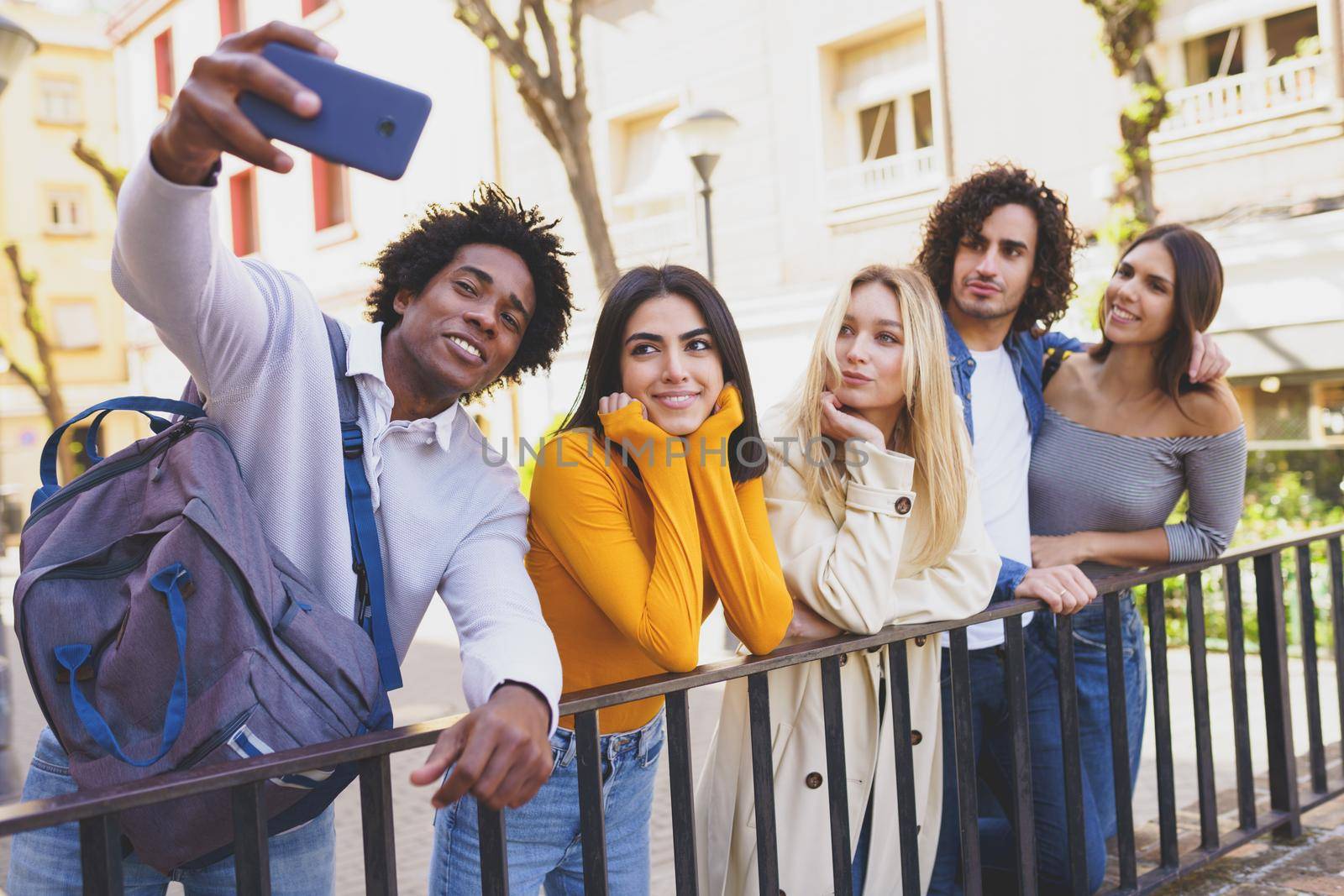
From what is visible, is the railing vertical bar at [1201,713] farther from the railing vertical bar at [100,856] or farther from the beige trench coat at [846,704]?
the railing vertical bar at [100,856]

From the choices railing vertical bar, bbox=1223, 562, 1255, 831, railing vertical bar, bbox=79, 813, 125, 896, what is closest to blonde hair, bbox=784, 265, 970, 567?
railing vertical bar, bbox=1223, 562, 1255, 831

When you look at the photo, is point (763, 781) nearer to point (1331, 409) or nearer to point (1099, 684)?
point (1099, 684)

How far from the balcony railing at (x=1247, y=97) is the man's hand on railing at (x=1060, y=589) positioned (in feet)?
21.1

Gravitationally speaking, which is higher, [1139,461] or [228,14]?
[228,14]

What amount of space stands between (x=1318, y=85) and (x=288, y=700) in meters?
8.94

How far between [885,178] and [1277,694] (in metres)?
8.59

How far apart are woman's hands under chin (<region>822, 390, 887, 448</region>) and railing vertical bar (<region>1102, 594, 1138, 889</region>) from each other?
81 cm

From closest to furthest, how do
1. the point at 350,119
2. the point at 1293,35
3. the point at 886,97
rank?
the point at 350,119, the point at 1293,35, the point at 886,97

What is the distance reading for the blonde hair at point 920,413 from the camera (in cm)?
263

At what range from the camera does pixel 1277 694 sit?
353 centimetres

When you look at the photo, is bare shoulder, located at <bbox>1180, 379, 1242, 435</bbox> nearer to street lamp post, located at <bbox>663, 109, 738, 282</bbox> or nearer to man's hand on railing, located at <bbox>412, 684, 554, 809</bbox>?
man's hand on railing, located at <bbox>412, 684, 554, 809</bbox>

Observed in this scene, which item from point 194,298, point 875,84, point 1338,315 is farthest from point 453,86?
point 194,298

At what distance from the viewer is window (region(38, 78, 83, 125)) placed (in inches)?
1184

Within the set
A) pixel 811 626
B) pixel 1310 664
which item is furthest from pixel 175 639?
pixel 1310 664
